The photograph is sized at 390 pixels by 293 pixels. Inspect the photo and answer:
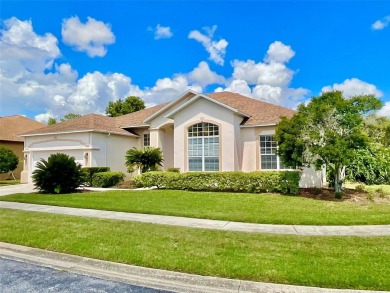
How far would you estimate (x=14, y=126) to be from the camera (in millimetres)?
33344

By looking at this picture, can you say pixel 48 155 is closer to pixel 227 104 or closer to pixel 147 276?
pixel 227 104

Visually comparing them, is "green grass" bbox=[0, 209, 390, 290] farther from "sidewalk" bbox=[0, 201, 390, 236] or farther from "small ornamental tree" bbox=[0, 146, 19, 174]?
"small ornamental tree" bbox=[0, 146, 19, 174]

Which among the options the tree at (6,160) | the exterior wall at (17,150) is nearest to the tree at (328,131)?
the tree at (6,160)

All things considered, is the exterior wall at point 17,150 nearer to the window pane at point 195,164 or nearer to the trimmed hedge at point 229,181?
the trimmed hedge at point 229,181

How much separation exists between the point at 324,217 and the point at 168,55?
14.2 meters

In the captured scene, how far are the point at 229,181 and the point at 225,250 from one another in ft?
31.5

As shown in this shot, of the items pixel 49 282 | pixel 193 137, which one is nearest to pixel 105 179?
pixel 193 137

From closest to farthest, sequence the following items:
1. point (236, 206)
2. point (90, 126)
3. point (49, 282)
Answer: point (49, 282) → point (236, 206) → point (90, 126)

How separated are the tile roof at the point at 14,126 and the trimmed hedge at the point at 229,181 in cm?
2031

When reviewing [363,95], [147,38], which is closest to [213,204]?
[363,95]

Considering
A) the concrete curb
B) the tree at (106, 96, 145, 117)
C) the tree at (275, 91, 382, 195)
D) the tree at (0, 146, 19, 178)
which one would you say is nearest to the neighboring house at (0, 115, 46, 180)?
the tree at (0, 146, 19, 178)

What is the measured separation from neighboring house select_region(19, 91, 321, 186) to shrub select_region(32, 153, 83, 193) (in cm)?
473

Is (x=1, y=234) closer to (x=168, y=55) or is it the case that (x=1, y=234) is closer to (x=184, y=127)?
(x=184, y=127)

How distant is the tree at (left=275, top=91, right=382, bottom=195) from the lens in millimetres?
13094
